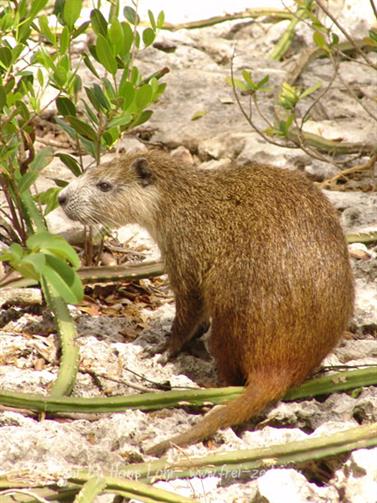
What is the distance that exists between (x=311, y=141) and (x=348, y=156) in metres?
0.29

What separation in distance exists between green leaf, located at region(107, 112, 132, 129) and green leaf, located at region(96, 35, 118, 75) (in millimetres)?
206

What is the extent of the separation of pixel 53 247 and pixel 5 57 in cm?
194

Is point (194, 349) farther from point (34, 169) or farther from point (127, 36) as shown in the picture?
point (127, 36)

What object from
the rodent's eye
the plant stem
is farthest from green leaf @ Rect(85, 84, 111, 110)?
→ the plant stem

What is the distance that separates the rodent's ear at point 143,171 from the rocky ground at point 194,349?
0.66 metres

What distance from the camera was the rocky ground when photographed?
133 inches

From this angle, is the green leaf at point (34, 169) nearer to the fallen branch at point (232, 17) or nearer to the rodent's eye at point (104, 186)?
the rodent's eye at point (104, 186)

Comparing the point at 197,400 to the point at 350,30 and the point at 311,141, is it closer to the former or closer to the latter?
the point at 311,141

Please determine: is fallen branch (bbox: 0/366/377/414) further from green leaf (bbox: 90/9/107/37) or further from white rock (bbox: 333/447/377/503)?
green leaf (bbox: 90/9/107/37)

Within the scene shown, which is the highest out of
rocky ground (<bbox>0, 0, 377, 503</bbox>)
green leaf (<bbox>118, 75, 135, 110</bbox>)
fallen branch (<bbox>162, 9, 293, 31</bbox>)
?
green leaf (<bbox>118, 75, 135, 110</bbox>)

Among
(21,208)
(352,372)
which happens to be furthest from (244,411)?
(21,208)

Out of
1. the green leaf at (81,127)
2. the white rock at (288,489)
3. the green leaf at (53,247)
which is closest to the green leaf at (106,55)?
the green leaf at (81,127)

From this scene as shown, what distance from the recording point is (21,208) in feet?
15.8

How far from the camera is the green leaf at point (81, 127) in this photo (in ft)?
15.2
